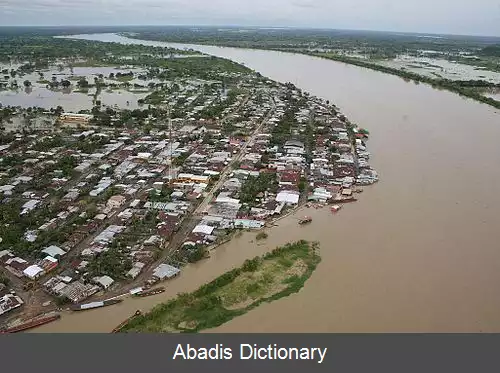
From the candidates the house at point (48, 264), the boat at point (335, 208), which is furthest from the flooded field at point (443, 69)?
the house at point (48, 264)

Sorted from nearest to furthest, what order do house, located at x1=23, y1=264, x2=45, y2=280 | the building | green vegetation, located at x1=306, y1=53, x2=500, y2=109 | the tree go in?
house, located at x1=23, y1=264, x2=45, y2=280 < the building < green vegetation, located at x1=306, y1=53, x2=500, y2=109 < the tree

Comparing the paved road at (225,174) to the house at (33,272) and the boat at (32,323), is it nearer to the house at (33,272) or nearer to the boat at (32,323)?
the house at (33,272)

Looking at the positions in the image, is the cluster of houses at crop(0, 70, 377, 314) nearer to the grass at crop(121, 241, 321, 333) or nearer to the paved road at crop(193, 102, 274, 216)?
→ the paved road at crop(193, 102, 274, 216)

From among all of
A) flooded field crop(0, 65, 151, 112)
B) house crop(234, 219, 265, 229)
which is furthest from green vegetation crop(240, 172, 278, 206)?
flooded field crop(0, 65, 151, 112)

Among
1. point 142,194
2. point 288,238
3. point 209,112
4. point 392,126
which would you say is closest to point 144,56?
point 209,112

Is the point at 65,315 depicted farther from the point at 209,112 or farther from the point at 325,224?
the point at 209,112

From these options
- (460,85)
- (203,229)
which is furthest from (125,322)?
(460,85)
